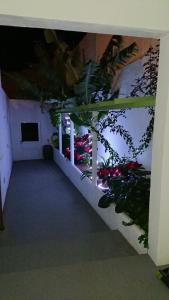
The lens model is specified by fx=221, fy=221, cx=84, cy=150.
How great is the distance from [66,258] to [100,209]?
1376 millimetres

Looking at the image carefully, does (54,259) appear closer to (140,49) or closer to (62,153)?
(140,49)

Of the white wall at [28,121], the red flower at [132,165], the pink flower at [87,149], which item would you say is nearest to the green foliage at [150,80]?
the red flower at [132,165]

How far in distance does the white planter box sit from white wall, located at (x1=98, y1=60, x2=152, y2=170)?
798mm

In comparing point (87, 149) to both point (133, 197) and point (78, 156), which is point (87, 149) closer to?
point (78, 156)

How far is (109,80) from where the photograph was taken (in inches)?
147

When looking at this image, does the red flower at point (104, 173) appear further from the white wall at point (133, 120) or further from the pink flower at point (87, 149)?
the pink flower at point (87, 149)

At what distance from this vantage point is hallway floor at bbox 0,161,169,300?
1563 mm

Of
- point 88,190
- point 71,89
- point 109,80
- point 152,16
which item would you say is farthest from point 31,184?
point 152,16

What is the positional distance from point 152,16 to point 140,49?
199cm

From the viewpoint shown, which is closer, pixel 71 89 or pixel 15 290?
pixel 15 290

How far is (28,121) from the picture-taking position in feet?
25.5

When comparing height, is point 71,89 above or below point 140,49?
below

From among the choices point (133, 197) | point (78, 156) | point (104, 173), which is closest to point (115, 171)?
point (104, 173)

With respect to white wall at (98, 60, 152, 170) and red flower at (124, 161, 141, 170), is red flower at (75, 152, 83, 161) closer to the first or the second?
white wall at (98, 60, 152, 170)
